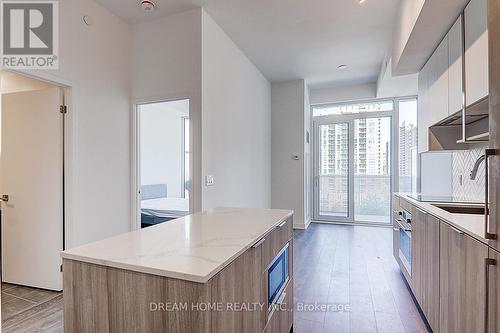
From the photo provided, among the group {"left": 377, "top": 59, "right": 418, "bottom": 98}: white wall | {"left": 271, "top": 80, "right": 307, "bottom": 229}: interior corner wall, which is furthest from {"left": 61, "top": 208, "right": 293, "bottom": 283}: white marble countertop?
{"left": 271, "top": 80, "right": 307, "bottom": 229}: interior corner wall

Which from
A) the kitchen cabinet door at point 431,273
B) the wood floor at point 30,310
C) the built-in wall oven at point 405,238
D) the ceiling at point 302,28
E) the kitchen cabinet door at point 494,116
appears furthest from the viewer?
the ceiling at point 302,28

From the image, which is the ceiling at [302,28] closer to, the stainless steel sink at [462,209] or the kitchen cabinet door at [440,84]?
the kitchen cabinet door at [440,84]

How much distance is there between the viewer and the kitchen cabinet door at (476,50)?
164cm

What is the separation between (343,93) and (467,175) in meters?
3.52

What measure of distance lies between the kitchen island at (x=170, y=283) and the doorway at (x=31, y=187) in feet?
6.65

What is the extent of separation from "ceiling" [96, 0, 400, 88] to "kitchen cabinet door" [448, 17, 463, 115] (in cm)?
107

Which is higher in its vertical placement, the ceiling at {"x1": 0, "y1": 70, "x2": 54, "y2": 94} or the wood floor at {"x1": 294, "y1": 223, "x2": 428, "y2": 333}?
the ceiling at {"x1": 0, "y1": 70, "x2": 54, "y2": 94}

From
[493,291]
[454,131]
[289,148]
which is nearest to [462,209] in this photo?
[454,131]

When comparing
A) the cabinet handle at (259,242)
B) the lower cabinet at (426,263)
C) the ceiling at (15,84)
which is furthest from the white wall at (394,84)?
the ceiling at (15,84)

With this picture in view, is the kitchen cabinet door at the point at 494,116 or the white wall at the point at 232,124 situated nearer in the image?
the kitchen cabinet door at the point at 494,116

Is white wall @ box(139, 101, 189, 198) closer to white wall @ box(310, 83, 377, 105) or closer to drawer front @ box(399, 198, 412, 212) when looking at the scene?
white wall @ box(310, 83, 377, 105)

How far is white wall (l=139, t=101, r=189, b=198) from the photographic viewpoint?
5.79 meters

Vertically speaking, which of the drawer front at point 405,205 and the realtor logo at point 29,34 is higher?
the realtor logo at point 29,34

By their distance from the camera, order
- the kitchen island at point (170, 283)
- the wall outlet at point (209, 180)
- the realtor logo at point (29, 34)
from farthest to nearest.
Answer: the wall outlet at point (209, 180) < the realtor logo at point (29, 34) < the kitchen island at point (170, 283)
